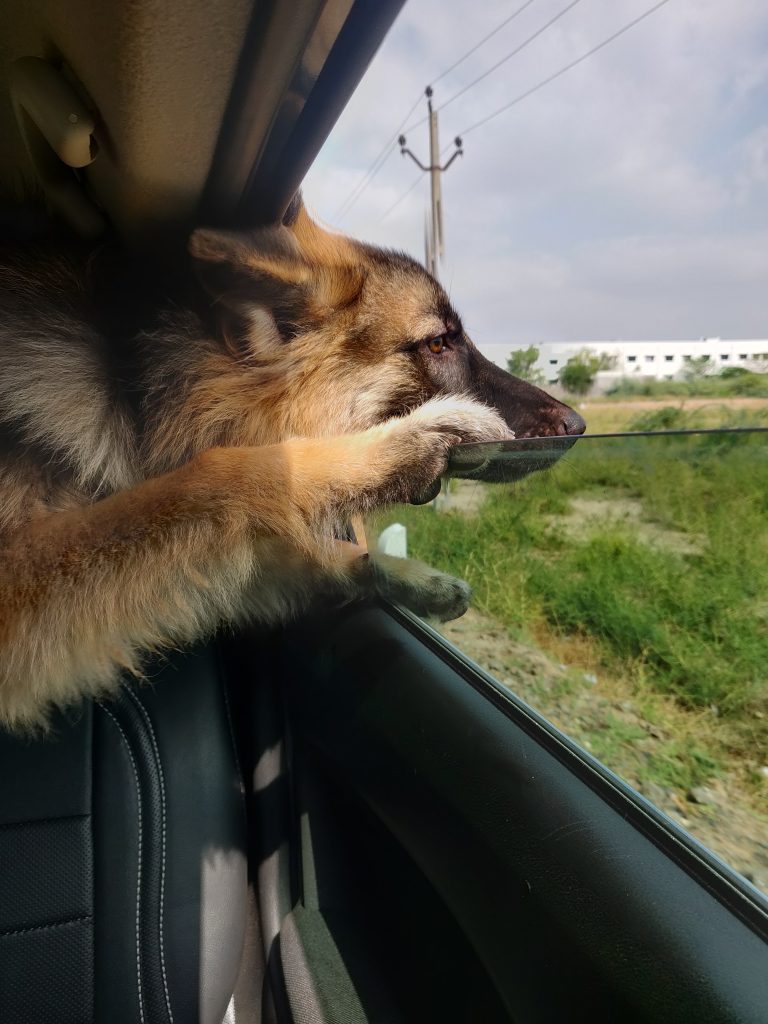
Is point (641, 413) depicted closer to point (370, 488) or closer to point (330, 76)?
point (370, 488)

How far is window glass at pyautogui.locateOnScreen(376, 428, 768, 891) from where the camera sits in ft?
3.23

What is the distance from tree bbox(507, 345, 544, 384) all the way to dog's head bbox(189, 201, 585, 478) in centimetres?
3

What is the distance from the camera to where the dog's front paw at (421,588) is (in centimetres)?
171

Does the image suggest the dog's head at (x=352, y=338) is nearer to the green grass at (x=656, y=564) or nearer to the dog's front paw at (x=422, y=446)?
the dog's front paw at (x=422, y=446)

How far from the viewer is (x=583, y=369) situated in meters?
1.80

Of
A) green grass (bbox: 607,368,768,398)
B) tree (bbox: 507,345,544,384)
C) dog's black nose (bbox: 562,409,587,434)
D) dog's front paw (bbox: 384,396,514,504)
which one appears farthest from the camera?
tree (bbox: 507,345,544,384)

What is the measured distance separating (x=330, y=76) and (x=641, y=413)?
2.44 ft

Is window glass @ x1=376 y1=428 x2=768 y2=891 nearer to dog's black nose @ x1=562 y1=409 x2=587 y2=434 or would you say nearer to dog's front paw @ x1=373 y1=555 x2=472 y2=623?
dog's front paw @ x1=373 y1=555 x2=472 y2=623

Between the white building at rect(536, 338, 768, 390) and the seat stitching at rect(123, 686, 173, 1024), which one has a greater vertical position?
the white building at rect(536, 338, 768, 390)

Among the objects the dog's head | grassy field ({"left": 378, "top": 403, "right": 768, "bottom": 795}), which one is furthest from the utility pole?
grassy field ({"left": 378, "top": 403, "right": 768, "bottom": 795})

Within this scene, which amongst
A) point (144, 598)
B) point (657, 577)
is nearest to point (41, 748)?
point (144, 598)

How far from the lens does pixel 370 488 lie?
5.26 feet

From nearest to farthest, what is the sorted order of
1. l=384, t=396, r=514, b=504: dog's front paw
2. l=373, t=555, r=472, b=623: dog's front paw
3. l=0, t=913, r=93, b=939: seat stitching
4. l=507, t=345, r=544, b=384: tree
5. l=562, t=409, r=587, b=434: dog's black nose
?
l=0, t=913, r=93, b=939: seat stitching → l=384, t=396, r=514, b=504: dog's front paw → l=373, t=555, r=472, b=623: dog's front paw → l=562, t=409, r=587, b=434: dog's black nose → l=507, t=345, r=544, b=384: tree

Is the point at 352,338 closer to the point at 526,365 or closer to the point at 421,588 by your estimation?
the point at 526,365
